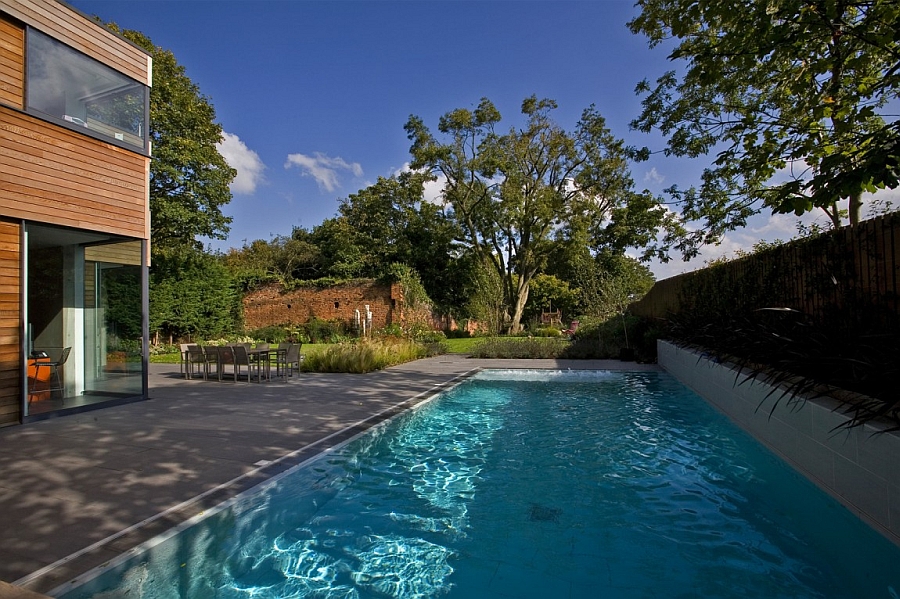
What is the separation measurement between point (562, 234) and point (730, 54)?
2217cm

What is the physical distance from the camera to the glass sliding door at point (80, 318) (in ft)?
22.7

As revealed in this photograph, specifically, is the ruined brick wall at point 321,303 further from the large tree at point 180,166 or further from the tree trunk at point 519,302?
the tree trunk at point 519,302

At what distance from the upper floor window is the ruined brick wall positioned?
1531 centimetres

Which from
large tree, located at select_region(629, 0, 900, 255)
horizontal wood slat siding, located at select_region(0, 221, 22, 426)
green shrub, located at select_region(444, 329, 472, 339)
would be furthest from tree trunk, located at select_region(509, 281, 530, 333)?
horizontal wood slat siding, located at select_region(0, 221, 22, 426)

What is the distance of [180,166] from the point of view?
1836cm

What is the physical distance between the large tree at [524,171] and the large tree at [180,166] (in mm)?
10274

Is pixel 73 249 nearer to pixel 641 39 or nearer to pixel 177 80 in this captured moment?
pixel 641 39

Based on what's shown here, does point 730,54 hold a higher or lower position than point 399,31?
lower

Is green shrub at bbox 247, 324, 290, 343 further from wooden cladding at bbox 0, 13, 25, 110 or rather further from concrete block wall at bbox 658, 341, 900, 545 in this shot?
concrete block wall at bbox 658, 341, 900, 545

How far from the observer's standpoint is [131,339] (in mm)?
8312

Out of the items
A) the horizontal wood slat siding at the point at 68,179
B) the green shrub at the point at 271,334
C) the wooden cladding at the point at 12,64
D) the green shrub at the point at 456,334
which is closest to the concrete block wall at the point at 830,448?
the horizontal wood slat siding at the point at 68,179

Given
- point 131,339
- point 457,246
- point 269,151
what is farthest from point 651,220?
point 457,246

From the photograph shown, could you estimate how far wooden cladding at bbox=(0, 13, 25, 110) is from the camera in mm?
6215

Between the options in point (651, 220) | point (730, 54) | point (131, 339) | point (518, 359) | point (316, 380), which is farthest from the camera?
→ point (518, 359)
